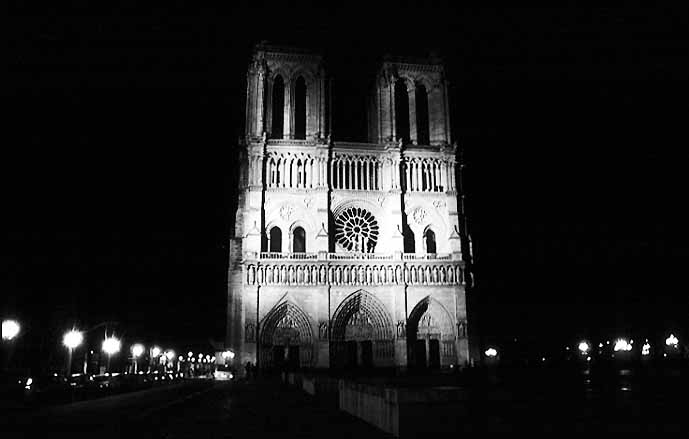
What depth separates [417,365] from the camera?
44.3 metres

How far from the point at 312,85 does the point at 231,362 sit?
23582mm

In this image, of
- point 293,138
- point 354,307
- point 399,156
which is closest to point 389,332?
point 354,307

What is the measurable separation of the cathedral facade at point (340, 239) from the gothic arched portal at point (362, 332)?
3.2 inches

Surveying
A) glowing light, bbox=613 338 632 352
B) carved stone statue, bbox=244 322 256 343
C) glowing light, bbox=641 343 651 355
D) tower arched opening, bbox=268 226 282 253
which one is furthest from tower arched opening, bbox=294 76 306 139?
glowing light, bbox=641 343 651 355

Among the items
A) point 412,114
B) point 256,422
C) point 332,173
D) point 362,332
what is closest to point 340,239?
point 332,173

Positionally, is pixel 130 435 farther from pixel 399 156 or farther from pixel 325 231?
pixel 399 156

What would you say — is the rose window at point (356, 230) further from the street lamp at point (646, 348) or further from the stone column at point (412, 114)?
the street lamp at point (646, 348)

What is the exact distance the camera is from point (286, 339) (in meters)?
43.7

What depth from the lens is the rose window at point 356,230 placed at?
46500 mm

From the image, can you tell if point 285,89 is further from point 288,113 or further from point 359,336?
point 359,336

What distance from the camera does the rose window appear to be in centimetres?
4650

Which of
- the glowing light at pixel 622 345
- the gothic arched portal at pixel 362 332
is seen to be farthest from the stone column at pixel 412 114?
the glowing light at pixel 622 345

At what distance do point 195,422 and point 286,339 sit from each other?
31.4 metres

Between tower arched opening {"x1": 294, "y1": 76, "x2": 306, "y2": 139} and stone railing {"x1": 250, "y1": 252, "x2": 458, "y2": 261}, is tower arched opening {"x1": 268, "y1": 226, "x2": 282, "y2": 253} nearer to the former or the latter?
stone railing {"x1": 250, "y1": 252, "x2": 458, "y2": 261}
